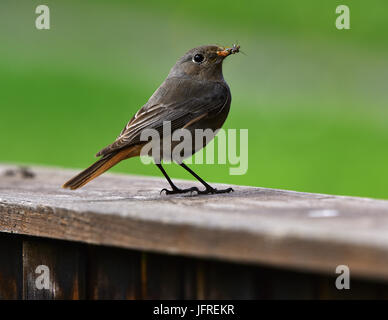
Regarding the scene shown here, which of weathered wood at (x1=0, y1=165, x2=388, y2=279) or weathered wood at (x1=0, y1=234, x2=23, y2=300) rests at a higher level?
weathered wood at (x1=0, y1=165, x2=388, y2=279)

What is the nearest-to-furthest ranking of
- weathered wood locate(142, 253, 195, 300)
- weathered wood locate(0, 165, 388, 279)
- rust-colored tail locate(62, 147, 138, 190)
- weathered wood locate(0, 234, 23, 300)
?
weathered wood locate(0, 165, 388, 279) → weathered wood locate(142, 253, 195, 300) → weathered wood locate(0, 234, 23, 300) → rust-colored tail locate(62, 147, 138, 190)

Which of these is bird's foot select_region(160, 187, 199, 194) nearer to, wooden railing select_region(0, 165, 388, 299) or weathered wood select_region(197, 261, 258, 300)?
wooden railing select_region(0, 165, 388, 299)

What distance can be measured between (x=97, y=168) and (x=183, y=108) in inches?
26.7

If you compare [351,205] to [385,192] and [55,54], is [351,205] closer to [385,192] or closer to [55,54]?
[385,192]

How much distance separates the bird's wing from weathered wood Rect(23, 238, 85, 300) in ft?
2.79

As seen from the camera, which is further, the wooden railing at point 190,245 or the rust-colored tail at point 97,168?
the rust-colored tail at point 97,168

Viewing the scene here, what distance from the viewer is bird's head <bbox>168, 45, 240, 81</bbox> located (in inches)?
187

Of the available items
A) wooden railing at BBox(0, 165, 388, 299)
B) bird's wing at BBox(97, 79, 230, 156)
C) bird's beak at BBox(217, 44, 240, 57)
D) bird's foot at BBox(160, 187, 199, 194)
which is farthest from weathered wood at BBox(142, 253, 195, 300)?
bird's beak at BBox(217, 44, 240, 57)

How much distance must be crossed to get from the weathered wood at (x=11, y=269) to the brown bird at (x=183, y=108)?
452 millimetres

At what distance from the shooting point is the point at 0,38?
17.3 meters

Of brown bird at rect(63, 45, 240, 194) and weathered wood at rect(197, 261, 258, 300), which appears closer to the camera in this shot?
Result: weathered wood at rect(197, 261, 258, 300)

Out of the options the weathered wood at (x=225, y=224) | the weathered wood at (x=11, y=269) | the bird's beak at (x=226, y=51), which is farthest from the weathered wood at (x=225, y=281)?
the bird's beak at (x=226, y=51)

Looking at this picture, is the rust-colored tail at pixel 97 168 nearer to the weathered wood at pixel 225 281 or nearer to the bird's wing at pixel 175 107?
the bird's wing at pixel 175 107

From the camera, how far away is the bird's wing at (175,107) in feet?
13.4
